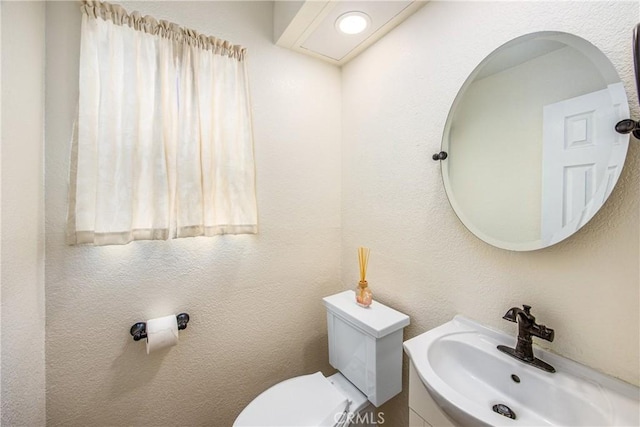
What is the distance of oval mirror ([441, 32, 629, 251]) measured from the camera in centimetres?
69

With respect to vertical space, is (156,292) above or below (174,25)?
below

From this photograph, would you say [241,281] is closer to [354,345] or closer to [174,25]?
[354,345]

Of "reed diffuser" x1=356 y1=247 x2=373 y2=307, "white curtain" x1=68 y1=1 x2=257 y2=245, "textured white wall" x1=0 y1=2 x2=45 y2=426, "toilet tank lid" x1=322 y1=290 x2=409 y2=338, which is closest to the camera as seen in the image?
"textured white wall" x1=0 y1=2 x2=45 y2=426

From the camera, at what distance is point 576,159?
0.73 m

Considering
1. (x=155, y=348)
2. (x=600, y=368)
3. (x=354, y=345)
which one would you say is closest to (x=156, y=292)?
(x=155, y=348)

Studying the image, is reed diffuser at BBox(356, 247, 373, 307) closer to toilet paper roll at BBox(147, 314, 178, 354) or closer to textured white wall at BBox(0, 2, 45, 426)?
toilet paper roll at BBox(147, 314, 178, 354)

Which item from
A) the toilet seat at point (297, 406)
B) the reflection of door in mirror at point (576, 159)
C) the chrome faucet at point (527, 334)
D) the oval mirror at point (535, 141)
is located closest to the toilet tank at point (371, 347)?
the toilet seat at point (297, 406)

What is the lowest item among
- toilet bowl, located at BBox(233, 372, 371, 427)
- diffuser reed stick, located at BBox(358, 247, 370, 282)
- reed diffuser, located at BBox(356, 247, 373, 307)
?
toilet bowl, located at BBox(233, 372, 371, 427)

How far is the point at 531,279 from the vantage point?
0.83 m

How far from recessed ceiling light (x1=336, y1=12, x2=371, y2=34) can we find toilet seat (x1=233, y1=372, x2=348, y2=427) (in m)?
1.77

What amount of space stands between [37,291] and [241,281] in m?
0.75

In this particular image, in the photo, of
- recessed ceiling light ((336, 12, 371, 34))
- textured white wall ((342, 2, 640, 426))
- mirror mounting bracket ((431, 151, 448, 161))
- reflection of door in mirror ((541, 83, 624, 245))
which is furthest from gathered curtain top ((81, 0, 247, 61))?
reflection of door in mirror ((541, 83, 624, 245))

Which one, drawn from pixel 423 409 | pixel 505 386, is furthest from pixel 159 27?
pixel 505 386

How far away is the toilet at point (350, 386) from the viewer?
1023mm
